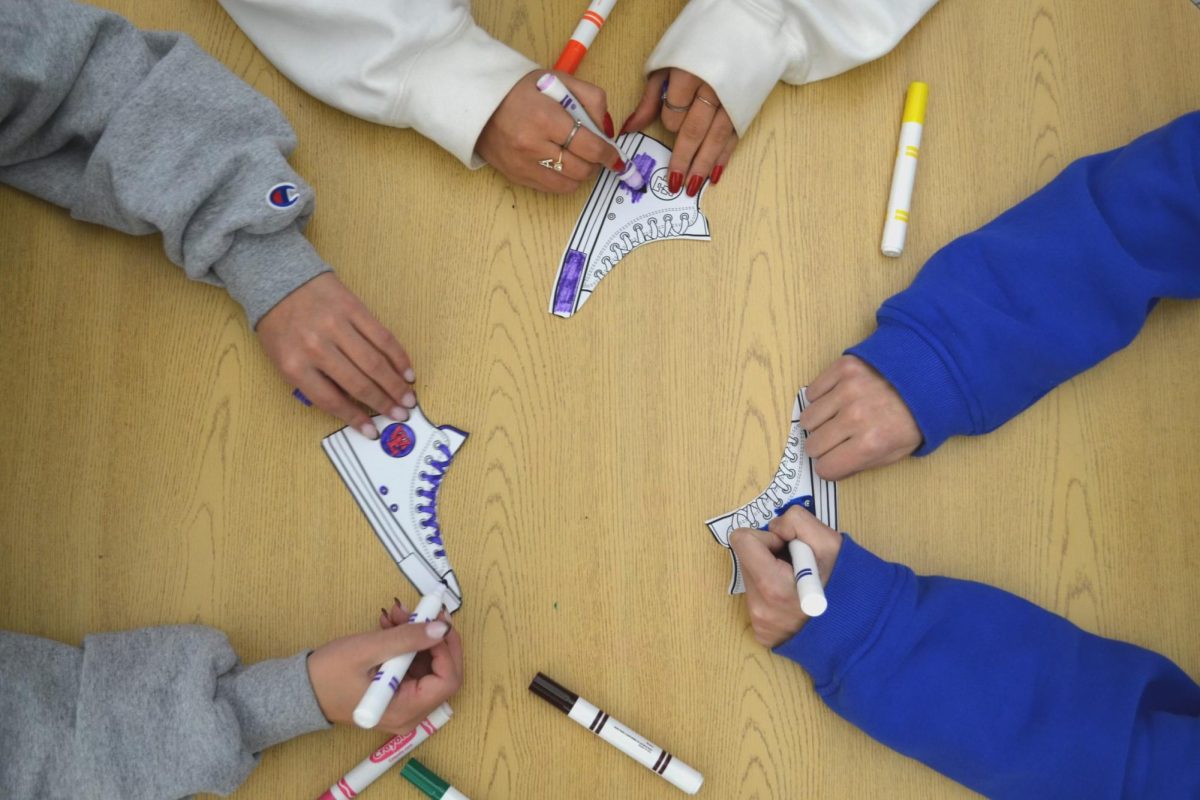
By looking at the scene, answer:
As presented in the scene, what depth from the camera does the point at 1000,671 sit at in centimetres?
79

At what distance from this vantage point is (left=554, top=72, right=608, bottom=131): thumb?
34.4 inches

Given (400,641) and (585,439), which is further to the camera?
(585,439)

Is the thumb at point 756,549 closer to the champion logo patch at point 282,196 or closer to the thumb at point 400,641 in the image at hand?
the thumb at point 400,641

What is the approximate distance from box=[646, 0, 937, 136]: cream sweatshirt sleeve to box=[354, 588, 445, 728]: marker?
52 cm

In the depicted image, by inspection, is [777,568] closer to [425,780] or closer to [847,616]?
[847,616]

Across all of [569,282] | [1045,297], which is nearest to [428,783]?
[569,282]

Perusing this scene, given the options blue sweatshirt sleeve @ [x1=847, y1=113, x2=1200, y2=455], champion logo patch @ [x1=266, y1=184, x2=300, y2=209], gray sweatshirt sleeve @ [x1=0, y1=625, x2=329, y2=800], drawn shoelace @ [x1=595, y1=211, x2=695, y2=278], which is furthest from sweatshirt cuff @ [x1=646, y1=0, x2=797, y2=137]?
gray sweatshirt sleeve @ [x1=0, y1=625, x2=329, y2=800]

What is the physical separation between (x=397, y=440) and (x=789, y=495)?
359 millimetres

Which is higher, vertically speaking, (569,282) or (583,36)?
(583,36)

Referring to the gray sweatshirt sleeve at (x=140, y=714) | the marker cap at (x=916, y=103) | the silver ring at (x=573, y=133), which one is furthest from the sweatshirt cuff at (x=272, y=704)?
the marker cap at (x=916, y=103)

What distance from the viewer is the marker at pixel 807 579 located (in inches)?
28.9

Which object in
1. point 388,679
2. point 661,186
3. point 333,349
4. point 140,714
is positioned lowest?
point 140,714

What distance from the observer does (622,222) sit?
912 mm

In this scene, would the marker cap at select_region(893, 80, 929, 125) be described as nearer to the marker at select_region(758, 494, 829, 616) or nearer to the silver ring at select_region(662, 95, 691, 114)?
the silver ring at select_region(662, 95, 691, 114)
